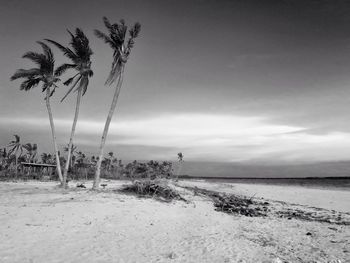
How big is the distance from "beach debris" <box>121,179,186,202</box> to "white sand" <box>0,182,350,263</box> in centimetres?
320

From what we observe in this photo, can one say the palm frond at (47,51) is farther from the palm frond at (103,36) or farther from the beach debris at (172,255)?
the beach debris at (172,255)

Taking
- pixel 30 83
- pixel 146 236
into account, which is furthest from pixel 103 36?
pixel 146 236

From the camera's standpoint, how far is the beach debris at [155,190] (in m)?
15.0

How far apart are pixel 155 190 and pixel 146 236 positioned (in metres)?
7.65

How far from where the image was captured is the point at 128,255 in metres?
5.82

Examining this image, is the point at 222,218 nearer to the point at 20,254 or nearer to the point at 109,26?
the point at 20,254

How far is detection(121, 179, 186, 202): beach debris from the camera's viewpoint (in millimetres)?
15031

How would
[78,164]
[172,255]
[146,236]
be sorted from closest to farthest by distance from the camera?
[172,255] → [146,236] → [78,164]

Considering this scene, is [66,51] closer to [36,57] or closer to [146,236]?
[36,57]

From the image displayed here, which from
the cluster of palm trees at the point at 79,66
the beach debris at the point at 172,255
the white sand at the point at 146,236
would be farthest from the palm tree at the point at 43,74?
the beach debris at the point at 172,255

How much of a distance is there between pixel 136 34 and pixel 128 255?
13580 millimetres

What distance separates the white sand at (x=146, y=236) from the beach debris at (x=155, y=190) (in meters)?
3.20

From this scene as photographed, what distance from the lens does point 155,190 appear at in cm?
1511

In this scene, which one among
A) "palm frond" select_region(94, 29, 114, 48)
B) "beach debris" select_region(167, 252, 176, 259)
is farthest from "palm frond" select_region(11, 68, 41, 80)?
"beach debris" select_region(167, 252, 176, 259)
